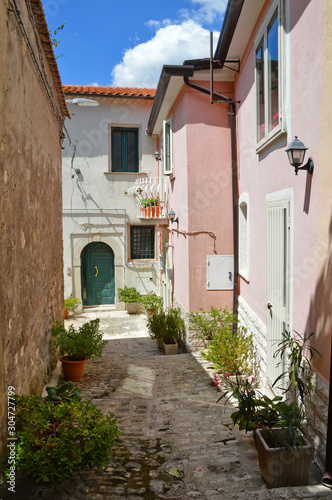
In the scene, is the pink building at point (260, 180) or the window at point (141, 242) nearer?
the pink building at point (260, 180)

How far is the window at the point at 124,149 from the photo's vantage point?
14492 millimetres

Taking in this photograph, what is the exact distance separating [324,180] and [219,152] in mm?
4793

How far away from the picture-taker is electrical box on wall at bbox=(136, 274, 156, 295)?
14703mm

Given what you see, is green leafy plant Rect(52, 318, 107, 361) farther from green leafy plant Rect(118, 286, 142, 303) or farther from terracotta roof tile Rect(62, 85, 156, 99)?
terracotta roof tile Rect(62, 85, 156, 99)

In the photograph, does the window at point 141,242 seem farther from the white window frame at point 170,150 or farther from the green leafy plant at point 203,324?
the green leafy plant at point 203,324

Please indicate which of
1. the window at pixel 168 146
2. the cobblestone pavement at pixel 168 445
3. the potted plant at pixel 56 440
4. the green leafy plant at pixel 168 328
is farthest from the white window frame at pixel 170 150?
the potted plant at pixel 56 440

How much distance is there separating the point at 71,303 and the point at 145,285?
2878mm

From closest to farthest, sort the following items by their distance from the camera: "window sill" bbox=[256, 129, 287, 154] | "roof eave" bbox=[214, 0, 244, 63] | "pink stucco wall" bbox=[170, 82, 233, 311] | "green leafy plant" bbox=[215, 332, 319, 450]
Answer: "green leafy plant" bbox=[215, 332, 319, 450], "window sill" bbox=[256, 129, 287, 154], "roof eave" bbox=[214, 0, 244, 63], "pink stucco wall" bbox=[170, 82, 233, 311]

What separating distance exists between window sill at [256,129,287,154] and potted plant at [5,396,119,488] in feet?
12.5

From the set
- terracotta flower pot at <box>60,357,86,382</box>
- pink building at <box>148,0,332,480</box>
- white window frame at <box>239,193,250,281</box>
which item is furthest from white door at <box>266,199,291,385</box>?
terracotta flower pot at <box>60,357,86,382</box>

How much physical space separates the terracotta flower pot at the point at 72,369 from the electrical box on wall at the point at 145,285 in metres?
8.55

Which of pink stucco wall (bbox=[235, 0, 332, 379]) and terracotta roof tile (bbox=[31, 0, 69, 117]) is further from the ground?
terracotta roof tile (bbox=[31, 0, 69, 117])

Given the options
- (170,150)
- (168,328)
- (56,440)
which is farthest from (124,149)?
(56,440)

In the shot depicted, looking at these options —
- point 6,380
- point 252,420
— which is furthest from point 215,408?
point 6,380
